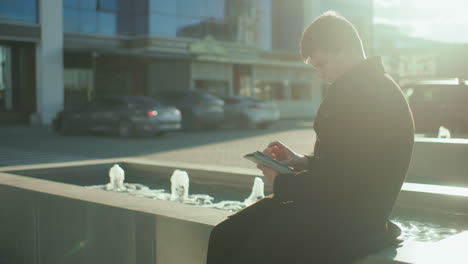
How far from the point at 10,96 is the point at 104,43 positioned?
5.43m

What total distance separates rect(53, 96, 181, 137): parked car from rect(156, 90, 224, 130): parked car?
6.66 feet

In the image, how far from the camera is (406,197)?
4.82 meters

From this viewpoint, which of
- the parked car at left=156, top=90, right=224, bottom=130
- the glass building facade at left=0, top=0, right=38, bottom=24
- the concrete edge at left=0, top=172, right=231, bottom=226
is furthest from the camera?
the glass building facade at left=0, top=0, right=38, bottom=24

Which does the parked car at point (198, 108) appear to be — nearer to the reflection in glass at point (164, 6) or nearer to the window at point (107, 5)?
the window at point (107, 5)

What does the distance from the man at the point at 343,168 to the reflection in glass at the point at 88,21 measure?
28474 mm

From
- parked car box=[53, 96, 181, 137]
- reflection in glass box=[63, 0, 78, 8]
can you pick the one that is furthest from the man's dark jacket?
reflection in glass box=[63, 0, 78, 8]

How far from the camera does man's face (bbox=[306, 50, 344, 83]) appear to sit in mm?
2369

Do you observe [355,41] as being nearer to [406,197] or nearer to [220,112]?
[406,197]

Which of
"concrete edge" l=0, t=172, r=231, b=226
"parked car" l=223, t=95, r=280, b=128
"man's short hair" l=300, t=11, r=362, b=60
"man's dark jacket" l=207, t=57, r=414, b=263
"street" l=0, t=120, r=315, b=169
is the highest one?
"man's short hair" l=300, t=11, r=362, b=60

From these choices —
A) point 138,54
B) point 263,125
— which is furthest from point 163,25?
point 263,125

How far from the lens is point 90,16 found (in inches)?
1160

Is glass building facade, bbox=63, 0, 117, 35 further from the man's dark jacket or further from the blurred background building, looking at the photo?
the man's dark jacket

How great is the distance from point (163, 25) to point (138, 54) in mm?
3389

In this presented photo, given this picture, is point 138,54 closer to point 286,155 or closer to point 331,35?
point 286,155
